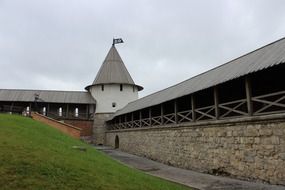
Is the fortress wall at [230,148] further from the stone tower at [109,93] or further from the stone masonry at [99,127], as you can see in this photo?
the stone tower at [109,93]

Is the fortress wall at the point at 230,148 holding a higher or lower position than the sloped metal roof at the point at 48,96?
lower

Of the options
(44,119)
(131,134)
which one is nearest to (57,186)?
(131,134)

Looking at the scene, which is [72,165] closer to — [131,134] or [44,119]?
[131,134]

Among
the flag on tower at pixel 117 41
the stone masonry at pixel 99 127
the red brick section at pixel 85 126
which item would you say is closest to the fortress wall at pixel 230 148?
the stone masonry at pixel 99 127

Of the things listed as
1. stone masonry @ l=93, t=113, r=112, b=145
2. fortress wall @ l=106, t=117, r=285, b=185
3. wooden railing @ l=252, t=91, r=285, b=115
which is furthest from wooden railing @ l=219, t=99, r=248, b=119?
stone masonry @ l=93, t=113, r=112, b=145

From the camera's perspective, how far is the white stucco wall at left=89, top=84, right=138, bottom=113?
38438mm

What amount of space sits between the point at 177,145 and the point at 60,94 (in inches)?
1027

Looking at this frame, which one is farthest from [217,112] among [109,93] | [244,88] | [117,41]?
[117,41]

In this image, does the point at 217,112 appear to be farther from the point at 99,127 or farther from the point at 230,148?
the point at 99,127

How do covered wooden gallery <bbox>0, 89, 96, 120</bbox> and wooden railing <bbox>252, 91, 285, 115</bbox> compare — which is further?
covered wooden gallery <bbox>0, 89, 96, 120</bbox>

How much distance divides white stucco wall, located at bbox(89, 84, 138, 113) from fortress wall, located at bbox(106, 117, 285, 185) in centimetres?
1978

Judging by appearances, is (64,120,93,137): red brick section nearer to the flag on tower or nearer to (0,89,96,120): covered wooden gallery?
(0,89,96,120): covered wooden gallery

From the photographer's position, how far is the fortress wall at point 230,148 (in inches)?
369

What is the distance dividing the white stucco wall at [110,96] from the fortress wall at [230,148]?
19778 mm
